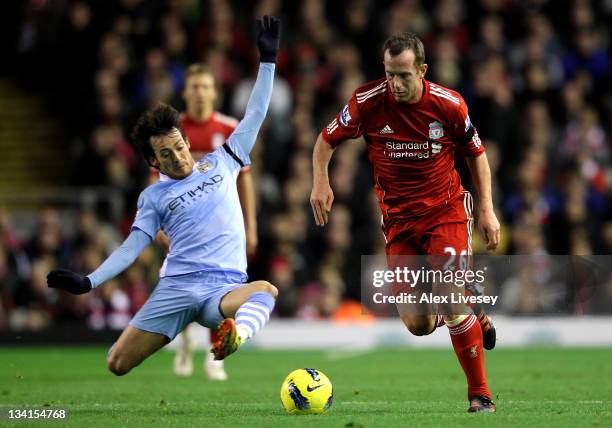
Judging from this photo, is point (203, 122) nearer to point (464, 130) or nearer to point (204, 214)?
point (204, 214)

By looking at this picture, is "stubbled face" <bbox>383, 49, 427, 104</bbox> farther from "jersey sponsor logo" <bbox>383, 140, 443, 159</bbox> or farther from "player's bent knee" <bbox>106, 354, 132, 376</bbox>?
"player's bent knee" <bbox>106, 354, 132, 376</bbox>

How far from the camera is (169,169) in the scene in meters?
8.60

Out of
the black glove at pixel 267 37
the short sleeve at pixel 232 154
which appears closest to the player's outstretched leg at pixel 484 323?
the short sleeve at pixel 232 154

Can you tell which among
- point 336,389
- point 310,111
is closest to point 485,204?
point 336,389

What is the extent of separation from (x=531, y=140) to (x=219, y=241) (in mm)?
9772

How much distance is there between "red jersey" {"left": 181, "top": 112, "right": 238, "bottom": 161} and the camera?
11.6 meters

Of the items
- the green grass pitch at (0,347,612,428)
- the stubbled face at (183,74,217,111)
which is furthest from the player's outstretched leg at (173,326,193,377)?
the stubbled face at (183,74,217,111)

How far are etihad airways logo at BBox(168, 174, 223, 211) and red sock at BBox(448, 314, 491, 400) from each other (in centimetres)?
190

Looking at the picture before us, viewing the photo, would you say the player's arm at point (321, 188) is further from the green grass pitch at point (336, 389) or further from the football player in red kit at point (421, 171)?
the green grass pitch at point (336, 389)

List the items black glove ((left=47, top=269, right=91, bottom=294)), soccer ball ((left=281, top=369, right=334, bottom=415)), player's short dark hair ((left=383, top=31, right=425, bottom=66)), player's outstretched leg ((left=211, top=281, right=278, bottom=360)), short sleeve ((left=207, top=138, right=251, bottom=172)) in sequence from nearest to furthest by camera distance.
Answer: player's outstretched leg ((left=211, top=281, right=278, bottom=360))
black glove ((left=47, top=269, right=91, bottom=294))
player's short dark hair ((left=383, top=31, right=425, bottom=66))
soccer ball ((left=281, top=369, right=334, bottom=415))
short sleeve ((left=207, top=138, right=251, bottom=172))

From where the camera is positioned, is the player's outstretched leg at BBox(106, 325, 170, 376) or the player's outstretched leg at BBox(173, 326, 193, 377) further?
the player's outstretched leg at BBox(173, 326, 193, 377)

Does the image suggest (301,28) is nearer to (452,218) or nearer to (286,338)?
(286,338)

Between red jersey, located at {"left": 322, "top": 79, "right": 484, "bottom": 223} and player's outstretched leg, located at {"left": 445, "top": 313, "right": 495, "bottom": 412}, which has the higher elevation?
red jersey, located at {"left": 322, "top": 79, "right": 484, "bottom": 223}

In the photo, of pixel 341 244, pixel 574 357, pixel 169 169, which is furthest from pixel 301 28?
pixel 169 169
